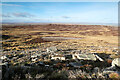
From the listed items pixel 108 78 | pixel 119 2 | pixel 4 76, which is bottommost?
pixel 108 78

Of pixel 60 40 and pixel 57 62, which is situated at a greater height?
pixel 60 40

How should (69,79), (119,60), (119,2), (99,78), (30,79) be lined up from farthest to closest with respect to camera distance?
(119,60)
(119,2)
(99,78)
(69,79)
(30,79)

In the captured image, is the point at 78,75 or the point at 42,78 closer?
the point at 42,78

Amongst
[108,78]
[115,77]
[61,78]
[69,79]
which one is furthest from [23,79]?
[115,77]

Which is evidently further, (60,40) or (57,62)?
(60,40)

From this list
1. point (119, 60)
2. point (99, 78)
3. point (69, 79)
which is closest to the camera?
point (69, 79)

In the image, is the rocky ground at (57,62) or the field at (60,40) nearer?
the rocky ground at (57,62)

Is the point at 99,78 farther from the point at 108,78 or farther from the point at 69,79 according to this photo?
the point at 69,79

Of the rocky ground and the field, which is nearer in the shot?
the rocky ground

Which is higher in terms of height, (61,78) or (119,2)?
(119,2)

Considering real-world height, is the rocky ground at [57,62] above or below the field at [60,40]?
below

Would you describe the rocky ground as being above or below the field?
below
